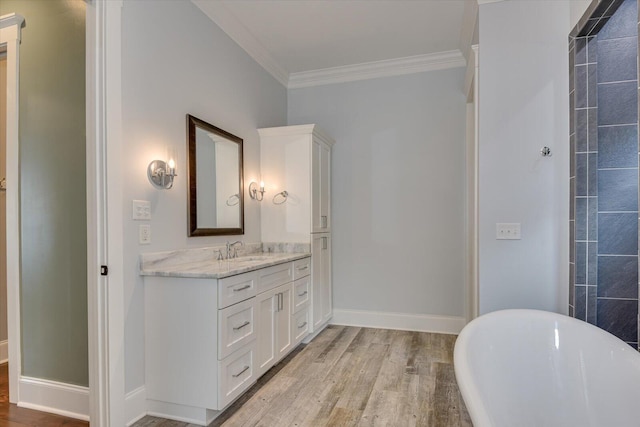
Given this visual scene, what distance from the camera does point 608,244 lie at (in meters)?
2.21

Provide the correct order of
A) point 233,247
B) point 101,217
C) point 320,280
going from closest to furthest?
1. point 101,217
2. point 233,247
3. point 320,280

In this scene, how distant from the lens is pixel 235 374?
7.24 feet

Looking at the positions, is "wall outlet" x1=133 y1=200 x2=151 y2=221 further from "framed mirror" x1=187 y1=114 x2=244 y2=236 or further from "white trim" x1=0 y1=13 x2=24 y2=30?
"white trim" x1=0 y1=13 x2=24 y2=30

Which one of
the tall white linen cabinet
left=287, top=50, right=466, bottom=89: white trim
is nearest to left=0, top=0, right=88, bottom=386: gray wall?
the tall white linen cabinet

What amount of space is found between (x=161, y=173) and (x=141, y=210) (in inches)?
10.7

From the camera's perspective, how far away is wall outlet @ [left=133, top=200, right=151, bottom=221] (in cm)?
211

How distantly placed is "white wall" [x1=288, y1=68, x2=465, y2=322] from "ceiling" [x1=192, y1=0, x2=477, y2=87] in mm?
266

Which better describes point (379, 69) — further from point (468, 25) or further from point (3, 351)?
point (3, 351)

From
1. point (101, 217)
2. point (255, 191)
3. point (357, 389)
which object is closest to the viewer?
point (101, 217)

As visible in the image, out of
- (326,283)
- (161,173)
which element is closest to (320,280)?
(326,283)

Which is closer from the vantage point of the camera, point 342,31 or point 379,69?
point 342,31

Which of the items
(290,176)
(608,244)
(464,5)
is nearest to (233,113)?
(290,176)

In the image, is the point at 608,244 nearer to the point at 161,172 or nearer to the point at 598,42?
the point at 598,42

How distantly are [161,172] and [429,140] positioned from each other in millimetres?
2688
